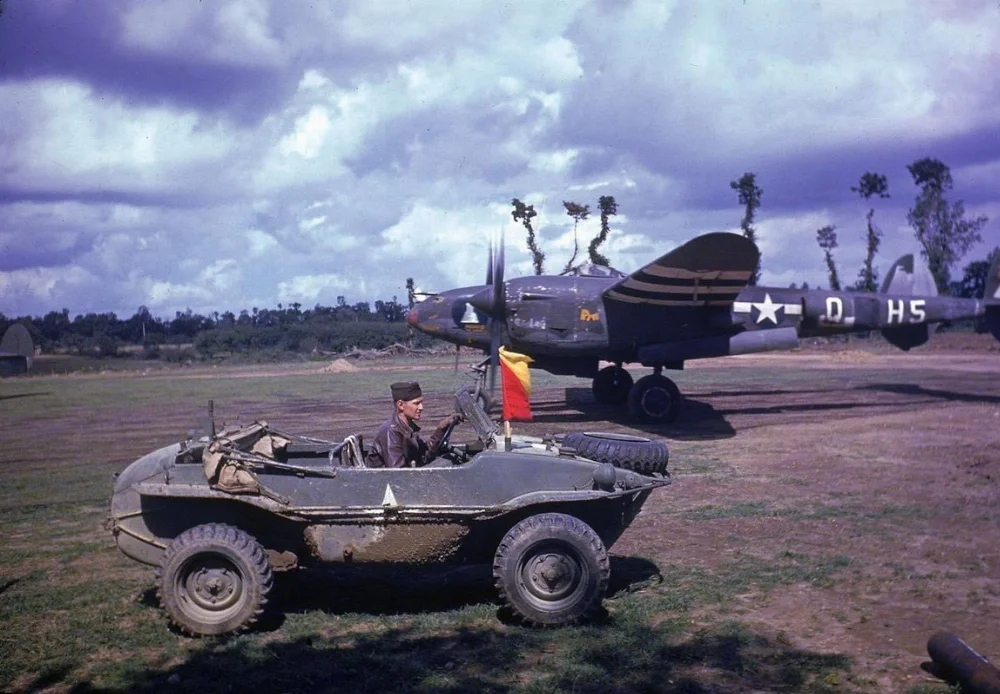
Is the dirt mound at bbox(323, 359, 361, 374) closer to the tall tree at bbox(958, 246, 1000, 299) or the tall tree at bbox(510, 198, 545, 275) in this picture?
the tall tree at bbox(510, 198, 545, 275)

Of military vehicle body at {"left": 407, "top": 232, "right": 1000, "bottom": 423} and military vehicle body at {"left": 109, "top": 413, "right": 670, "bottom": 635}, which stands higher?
military vehicle body at {"left": 407, "top": 232, "right": 1000, "bottom": 423}

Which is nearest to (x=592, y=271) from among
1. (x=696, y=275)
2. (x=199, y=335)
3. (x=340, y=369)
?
(x=696, y=275)

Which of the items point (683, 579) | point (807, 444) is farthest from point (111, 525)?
point (807, 444)

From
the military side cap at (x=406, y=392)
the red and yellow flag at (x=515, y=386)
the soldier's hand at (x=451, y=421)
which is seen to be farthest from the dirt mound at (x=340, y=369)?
the military side cap at (x=406, y=392)

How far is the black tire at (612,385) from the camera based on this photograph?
1789 centimetres

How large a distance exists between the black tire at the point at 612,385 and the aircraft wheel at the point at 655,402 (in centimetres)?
221

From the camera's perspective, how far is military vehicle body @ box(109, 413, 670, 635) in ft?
17.4

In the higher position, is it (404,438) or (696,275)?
(696,275)

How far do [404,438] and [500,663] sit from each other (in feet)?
6.01

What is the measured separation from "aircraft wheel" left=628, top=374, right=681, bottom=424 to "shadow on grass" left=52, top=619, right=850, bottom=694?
1021cm

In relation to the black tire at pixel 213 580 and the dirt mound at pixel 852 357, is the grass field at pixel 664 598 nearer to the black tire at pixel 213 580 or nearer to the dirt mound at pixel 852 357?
the black tire at pixel 213 580

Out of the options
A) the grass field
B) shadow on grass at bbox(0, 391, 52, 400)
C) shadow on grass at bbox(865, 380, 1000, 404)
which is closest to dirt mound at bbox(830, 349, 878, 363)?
shadow on grass at bbox(865, 380, 1000, 404)

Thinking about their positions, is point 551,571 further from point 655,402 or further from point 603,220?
point 603,220

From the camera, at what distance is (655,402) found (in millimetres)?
15438
